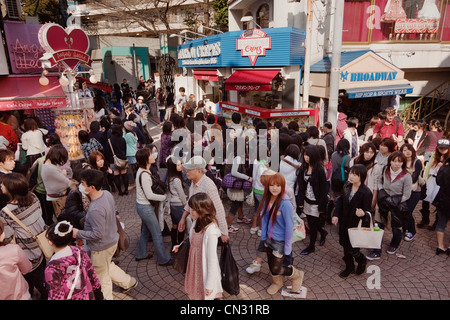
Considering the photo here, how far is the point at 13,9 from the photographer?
10039 millimetres

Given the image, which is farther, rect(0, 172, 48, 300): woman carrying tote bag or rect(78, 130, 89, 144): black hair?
rect(78, 130, 89, 144): black hair

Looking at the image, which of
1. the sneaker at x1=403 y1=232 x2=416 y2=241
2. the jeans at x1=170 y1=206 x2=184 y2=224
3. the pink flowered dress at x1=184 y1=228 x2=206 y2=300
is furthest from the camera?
the sneaker at x1=403 y1=232 x2=416 y2=241

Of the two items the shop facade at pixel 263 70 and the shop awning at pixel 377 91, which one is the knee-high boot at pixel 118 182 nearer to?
the shop facade at pixel 263 70

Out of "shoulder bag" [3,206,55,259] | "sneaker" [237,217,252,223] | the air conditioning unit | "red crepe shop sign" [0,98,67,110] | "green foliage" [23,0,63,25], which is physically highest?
"green foliage" [23,0,63,25]

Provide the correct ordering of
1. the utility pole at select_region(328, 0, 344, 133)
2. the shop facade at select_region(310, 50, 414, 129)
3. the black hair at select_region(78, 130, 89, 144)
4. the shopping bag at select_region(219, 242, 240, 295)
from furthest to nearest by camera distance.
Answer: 1. the shop facade at select_region(310, 50, 414, 129)
2. the utility pole at select_region(328, 0, 344, 133)
3. the black hair at select_region(78, 130, 89, 144)
4. the shopping bag at select_region(219, 242, 240, 295)

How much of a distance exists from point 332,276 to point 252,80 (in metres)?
8.20

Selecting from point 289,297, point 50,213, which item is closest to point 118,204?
point 50,213

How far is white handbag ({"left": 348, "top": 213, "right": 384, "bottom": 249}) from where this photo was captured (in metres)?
4.04

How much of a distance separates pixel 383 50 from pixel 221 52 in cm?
619

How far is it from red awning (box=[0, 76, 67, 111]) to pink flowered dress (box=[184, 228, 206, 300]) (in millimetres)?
8472

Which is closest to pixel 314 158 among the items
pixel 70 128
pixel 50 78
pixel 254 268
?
pixel 254 268

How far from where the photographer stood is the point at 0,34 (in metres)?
9.32

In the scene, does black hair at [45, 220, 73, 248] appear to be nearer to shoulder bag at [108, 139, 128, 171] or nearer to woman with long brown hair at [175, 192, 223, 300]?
woman with long brown hair at [175, 192, 223, 300]

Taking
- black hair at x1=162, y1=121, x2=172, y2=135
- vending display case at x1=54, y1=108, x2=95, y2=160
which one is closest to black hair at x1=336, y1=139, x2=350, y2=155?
black hair at x1=162, y1=121, x2=172, y2=135
